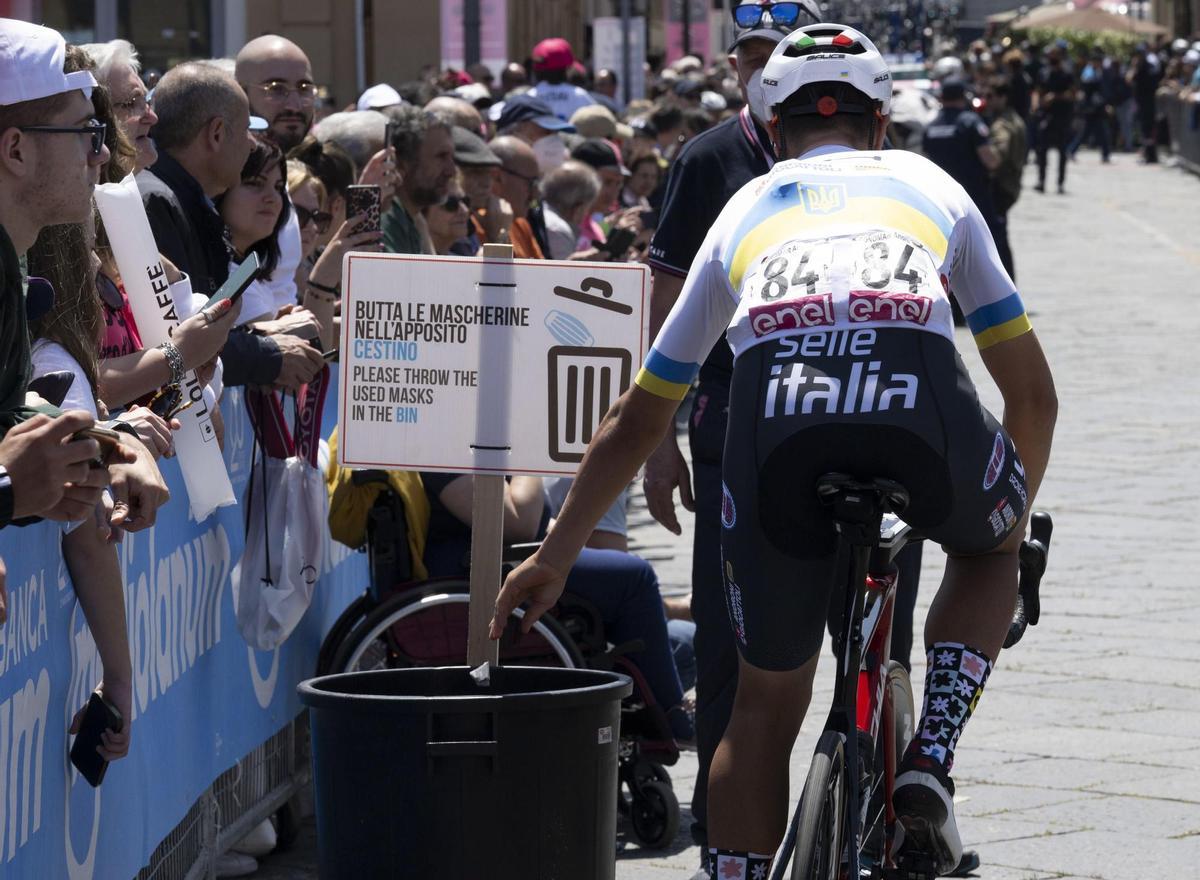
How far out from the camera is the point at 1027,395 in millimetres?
3674

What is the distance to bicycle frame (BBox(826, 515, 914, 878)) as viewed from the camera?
10.9 feet

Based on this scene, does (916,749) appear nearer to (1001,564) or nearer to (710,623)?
(1001,564)

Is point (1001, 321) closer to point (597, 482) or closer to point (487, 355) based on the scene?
point (597, 482)

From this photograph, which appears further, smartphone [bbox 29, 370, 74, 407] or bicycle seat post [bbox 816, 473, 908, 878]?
smartphone [bbox 29, 370, 74, 407]

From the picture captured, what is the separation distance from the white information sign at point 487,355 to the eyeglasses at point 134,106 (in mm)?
763

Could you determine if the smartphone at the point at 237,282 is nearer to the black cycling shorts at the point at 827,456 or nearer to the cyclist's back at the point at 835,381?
the cyclist's back at the point at 835,381

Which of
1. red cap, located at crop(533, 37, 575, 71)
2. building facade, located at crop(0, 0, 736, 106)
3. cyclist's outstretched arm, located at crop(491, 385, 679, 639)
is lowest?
cyclist's outstretched arm, located at crop(491, 385, 679, 639)

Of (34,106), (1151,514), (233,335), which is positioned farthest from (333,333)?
(1151,514)

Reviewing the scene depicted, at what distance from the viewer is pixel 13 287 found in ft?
10.2

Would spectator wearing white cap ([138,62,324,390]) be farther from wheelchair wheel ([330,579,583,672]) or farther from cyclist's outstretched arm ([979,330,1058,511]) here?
cyclist's outstretched arm ([979,330,1058,511])

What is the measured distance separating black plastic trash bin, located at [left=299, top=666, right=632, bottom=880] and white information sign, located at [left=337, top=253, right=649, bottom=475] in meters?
0.73

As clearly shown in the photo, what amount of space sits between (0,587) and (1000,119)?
1586 cm

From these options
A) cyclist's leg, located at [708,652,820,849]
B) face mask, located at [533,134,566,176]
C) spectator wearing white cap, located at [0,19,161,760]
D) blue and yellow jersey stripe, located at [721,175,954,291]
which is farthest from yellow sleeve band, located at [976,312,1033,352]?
face mask, located at [533,134,566,176]

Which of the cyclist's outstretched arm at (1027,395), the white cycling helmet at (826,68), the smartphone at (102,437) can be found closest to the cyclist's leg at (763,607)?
the cyclist's outstretched arm at (1027,395)
